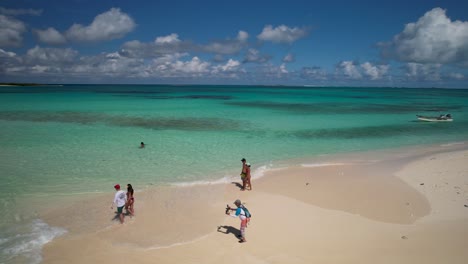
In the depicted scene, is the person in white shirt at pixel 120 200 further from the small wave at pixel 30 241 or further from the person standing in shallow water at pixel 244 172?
the person standing in shallow water at pixel 244 172

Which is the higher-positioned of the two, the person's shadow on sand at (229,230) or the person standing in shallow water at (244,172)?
the person standing in shallow water at (244,172)

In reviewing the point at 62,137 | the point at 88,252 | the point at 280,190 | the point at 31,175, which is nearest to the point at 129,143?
the point at 62,137

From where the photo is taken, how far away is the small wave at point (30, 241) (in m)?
8.93

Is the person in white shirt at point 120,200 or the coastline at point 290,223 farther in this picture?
the person in white shirt at point 120,200

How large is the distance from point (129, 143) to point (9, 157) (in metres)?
7.58

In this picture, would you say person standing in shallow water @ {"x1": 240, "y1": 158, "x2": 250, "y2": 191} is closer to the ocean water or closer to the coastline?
the coastline

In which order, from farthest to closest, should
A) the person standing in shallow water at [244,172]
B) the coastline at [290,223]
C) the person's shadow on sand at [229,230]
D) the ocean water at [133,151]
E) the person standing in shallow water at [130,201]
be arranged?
the person standing in shallow water at [244,172]
the ocean water at [133,151]
the person standing in shallow water at [130,201]
the person's shadow on sand at [229,230]
the coastline at [290,223]

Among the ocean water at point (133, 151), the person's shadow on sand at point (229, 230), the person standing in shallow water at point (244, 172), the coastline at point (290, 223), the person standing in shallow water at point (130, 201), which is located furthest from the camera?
the person standing in shallow water at point (244, 172)

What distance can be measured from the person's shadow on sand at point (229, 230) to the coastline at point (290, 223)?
7 cm

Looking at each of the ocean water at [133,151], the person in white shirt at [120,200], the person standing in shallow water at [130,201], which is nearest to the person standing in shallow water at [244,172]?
the ocean water at [133,151]

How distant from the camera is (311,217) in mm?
11562

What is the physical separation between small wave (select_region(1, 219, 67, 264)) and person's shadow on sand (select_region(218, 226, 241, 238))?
5.17 meters

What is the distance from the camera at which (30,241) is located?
9.72m

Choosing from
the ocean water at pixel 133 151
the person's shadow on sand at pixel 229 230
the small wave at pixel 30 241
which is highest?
the ocean water at pixel 133 151
